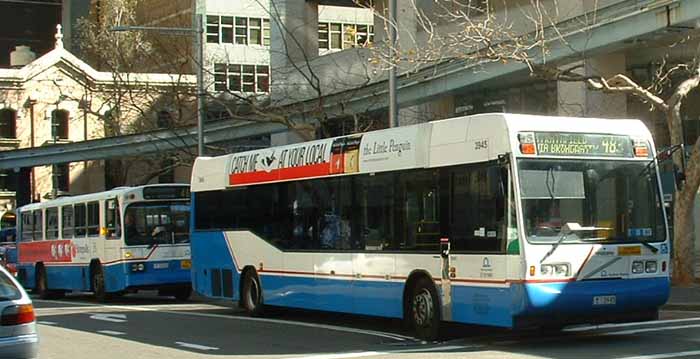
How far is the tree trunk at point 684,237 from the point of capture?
69.3ft

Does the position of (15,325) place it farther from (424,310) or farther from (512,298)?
(424,310)

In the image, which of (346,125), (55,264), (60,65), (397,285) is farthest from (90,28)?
(397,285)

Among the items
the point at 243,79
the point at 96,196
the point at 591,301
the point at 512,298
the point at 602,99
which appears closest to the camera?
the point at 512,298

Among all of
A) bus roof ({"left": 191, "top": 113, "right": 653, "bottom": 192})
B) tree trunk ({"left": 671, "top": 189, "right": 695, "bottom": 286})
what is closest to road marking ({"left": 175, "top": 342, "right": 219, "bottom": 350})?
bus roof ({"left": 191, "top": 113, "right": 653, "bottom": 192})

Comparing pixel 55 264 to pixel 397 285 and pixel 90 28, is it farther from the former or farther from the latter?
pixel 90 28

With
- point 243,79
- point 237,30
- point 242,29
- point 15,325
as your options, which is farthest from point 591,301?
point 242,29

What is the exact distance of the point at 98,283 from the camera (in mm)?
26469

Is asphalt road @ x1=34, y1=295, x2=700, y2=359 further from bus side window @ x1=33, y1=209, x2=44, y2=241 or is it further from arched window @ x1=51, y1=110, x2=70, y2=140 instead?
arched window @ x1=51, y1=110, x2=70, y2=140

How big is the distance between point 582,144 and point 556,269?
183 cm

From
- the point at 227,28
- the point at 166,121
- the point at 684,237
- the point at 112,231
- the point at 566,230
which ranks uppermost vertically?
the point at 227,28

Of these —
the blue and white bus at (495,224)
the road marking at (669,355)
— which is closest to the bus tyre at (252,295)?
the blue and white bus at (495,224)

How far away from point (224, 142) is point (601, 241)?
35107 mm

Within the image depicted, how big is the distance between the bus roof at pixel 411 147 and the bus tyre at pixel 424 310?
5.79 ft

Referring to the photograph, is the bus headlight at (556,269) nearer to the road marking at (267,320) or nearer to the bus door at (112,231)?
the road marking at (267,320)
